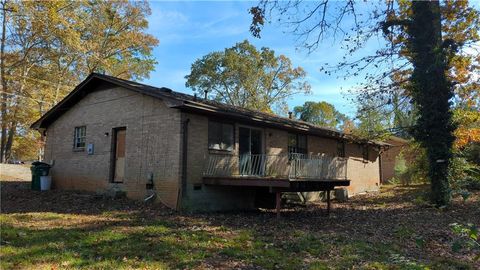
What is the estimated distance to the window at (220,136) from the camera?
47.4 ft

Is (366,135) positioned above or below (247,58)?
below

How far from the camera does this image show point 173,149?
13.5 meters

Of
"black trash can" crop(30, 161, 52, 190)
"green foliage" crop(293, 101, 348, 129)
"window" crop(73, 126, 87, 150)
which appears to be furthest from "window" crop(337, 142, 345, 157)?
"green foliage" crop(293, 101, 348, 129)

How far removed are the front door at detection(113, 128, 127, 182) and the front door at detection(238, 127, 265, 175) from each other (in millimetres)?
4596

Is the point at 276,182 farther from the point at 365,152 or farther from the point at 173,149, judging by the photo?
the point at 365,152

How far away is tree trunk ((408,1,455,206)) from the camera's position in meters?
15.0

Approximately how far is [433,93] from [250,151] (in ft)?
24.1

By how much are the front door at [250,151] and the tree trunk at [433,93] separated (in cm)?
646

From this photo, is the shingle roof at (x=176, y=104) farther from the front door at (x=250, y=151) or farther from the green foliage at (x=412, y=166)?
the green foliage at (x=412, y=166)

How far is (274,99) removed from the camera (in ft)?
149

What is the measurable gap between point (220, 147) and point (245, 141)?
1.65 meters

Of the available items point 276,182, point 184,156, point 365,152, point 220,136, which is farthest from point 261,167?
point 365,152

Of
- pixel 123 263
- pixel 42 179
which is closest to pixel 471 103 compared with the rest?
pixel 123 263

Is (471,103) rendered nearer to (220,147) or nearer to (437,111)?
(437,111)
